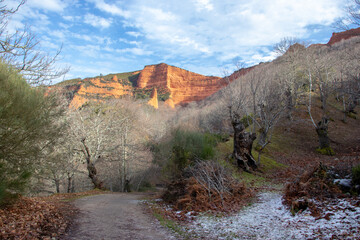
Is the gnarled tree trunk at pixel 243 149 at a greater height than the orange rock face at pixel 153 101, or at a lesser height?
lesser

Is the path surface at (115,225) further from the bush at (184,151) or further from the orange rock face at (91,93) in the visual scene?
the orange rock face at (91,93)

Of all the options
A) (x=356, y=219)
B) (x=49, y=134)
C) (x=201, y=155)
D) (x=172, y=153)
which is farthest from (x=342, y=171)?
(x=49, y=134)

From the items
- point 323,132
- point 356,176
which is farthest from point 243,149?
point 323,132

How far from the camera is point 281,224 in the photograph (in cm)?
507

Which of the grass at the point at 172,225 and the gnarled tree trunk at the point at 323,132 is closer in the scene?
the grass at the point at 172,225

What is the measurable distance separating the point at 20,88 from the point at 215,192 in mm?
6756

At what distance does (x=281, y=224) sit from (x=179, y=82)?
5031 inches

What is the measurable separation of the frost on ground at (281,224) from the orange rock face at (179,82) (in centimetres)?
11142

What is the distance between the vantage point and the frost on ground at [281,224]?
4191 mm

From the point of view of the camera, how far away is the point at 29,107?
5.89m

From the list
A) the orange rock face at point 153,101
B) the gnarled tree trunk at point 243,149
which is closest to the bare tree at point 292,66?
the gnarled tree trunk at point 243,149

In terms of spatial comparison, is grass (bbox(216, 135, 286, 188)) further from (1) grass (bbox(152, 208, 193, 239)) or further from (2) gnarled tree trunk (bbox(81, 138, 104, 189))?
(2) gnarled tree trunk (bbox(81, 138, 104, 189))

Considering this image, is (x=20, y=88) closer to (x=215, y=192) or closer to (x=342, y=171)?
(x=215, y=192)

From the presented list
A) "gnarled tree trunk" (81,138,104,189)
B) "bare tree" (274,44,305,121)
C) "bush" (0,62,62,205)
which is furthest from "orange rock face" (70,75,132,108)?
"bare tree" (274,44,305,121)
